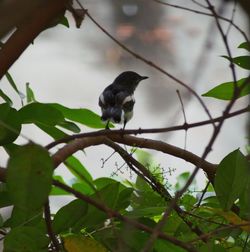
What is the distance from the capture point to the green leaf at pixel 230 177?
84cm

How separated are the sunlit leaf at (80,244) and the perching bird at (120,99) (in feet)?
2.10

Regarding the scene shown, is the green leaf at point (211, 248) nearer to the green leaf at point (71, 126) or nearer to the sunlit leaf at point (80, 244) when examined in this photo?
the sunlit leaf at point (80, 244)

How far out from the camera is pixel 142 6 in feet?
6.68

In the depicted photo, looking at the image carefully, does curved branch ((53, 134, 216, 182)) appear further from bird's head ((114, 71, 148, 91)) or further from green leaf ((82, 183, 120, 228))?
bird's head ((114, 71, 148, 91))

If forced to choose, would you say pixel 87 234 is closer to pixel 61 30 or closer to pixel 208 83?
pixel 208 83

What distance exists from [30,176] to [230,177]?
325 millimetres

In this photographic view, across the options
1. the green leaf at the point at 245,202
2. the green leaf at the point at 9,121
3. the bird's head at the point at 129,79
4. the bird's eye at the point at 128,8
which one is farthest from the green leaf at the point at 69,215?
the bird's head at the point at 129,79

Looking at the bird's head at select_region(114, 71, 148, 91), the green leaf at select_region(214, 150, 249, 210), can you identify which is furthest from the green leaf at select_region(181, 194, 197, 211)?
the bird's head at select_region(114, 71, 148, 91)

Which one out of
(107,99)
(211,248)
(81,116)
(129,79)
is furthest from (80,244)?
(129,79)

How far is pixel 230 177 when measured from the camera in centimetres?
84

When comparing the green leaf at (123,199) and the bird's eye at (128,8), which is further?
the bird's eye at (128,8)

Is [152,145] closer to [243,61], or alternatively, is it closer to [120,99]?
[243,61]

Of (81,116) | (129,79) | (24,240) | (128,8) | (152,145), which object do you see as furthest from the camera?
(129,79)

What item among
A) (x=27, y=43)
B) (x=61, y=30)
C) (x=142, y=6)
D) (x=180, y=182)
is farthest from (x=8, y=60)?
(x=61, y=30)
